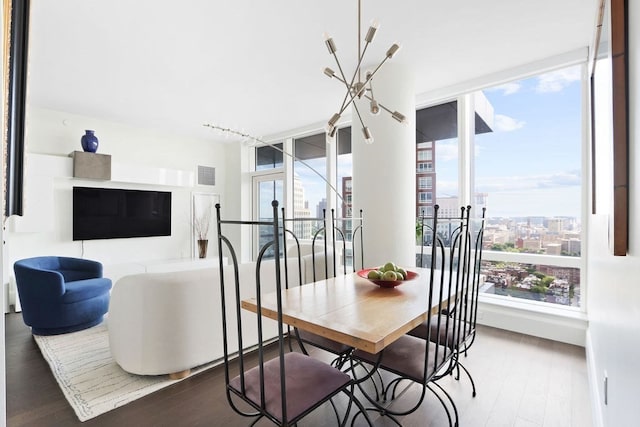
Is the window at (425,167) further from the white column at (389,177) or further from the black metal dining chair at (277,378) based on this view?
the black metal dining chair at (277,378)

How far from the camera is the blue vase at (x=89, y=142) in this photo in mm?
4566

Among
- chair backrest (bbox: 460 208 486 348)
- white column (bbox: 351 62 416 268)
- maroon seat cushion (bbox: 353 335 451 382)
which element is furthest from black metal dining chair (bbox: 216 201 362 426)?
white column (bbox: 351 62 416 268)

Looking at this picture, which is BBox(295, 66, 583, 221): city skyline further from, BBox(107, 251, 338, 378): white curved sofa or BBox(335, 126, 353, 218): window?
BBox(107, 251, 338, 378): white curved sofa

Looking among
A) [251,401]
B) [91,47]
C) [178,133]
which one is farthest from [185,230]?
[251,401]

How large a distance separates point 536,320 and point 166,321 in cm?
315

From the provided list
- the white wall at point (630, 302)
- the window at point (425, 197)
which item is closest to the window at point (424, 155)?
the window at point (425, 197)

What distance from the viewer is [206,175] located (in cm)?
625

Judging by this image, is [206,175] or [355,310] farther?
[206,175]

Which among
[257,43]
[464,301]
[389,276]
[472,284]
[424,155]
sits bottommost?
[464,301]

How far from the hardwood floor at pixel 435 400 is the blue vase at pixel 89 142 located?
2953 mm

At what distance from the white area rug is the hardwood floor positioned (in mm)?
57

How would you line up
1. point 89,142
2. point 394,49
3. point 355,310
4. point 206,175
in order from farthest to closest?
point 206,175, point 89,142, point 394,49, point 355,310

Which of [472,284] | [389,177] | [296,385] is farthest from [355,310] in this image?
[389,177]

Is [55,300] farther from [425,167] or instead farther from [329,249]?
[425,167]
